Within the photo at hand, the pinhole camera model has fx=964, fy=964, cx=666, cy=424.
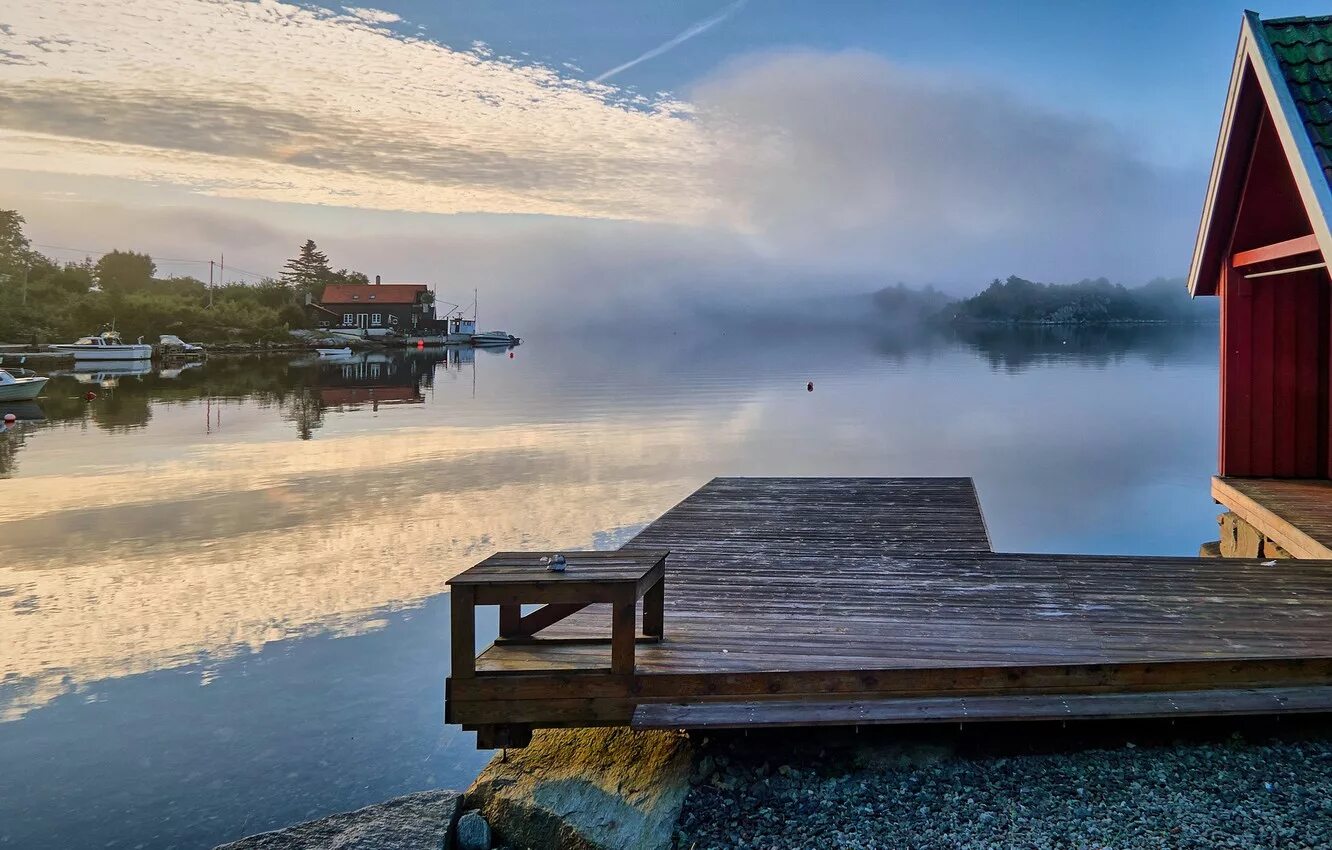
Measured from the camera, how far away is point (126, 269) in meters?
119

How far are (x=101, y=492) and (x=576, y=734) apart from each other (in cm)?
1411

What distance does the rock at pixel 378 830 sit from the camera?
209 inches

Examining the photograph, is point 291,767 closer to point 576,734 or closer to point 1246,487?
point 576,734

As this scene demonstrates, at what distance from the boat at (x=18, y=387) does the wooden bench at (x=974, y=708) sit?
36358mm

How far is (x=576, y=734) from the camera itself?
604 centimetres

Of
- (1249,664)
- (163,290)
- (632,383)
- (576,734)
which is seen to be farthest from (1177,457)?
(163,290)

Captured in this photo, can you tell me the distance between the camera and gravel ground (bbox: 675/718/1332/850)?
4.65 meters

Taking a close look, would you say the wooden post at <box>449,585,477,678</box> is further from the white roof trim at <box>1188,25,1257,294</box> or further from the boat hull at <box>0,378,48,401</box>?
the boat hull at <box>0,378,48,401</box>

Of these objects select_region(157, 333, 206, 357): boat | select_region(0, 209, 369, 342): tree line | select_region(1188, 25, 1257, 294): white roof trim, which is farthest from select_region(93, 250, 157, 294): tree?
select_region(1188, 25, 1257, 294): white roof trim

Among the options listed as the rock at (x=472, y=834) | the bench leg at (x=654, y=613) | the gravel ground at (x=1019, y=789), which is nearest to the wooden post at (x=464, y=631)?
the rock at (x=472, y=834)

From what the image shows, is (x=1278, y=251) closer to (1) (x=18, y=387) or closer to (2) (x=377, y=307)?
(1) (x=18, y=387)

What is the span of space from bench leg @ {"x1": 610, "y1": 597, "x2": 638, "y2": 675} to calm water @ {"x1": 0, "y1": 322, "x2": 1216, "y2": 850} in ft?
6.57

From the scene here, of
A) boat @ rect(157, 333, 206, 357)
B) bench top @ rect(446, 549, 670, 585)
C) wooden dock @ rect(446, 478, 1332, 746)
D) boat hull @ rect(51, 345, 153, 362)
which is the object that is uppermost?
boat @ rect(157, 333, 206, 357)

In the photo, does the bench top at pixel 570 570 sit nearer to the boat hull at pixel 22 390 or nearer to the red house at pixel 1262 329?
the red house at pixel 1262 329
